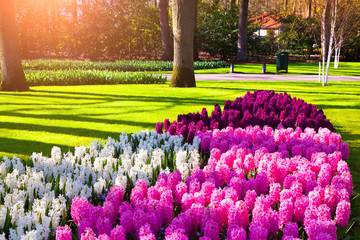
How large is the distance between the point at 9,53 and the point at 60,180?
1127cm

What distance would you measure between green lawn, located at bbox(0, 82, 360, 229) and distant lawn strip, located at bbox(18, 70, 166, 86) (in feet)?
6.56

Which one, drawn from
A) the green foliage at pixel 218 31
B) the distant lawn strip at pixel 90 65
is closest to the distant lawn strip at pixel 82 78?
the distant lawn strip at pixel 90 65

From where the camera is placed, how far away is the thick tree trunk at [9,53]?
13117 mm

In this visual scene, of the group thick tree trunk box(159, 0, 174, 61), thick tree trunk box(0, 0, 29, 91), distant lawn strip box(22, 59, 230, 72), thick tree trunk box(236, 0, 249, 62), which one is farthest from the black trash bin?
thick tree trunk box(0, 0, 29, 91)

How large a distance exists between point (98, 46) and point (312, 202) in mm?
28624

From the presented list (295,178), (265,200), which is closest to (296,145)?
(295,178)

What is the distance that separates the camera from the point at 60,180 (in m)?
3.66

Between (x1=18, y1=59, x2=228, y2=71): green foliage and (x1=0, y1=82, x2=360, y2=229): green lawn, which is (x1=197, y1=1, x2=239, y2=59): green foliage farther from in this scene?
(x1=0, y1=82, x2=360, y2=229): green lawn

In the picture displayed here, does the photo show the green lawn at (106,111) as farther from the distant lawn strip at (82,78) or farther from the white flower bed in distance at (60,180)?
the distant lawn strip at (82,78)

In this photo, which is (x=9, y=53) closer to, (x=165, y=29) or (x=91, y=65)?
(x=91, y=65)

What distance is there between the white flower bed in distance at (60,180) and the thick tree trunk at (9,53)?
382 inches

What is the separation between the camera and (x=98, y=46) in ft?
98.4

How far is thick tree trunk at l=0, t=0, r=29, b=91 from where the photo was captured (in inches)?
516

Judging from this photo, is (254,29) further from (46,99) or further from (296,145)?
(296,145)
